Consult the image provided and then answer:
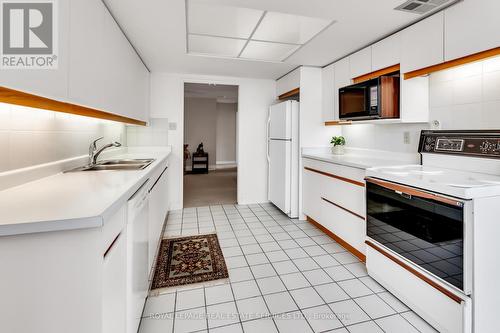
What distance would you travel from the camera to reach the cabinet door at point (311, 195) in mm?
3201

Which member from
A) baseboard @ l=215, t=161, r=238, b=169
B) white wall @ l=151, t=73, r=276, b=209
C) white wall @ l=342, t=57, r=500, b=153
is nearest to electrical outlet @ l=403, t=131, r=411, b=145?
white wall @ l=342, t=57, r=500, b=153

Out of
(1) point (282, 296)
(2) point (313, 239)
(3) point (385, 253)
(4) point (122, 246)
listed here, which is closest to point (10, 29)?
(4) point (122, 246)

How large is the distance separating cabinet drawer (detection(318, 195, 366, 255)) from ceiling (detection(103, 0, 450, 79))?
1.75 m

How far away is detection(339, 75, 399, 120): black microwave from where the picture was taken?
95.2 inches

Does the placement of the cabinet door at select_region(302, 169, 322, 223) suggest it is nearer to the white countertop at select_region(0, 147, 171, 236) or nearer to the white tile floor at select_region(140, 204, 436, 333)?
the white tile floor at select_region(140, 204, 436, 333)

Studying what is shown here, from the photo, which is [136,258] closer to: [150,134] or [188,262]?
[188,262]

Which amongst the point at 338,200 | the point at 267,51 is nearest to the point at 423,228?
the point at 338,200

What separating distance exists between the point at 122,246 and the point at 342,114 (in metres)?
2.68

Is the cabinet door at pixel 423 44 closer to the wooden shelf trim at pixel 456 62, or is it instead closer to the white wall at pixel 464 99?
the wooden shelf trim at pixel 456 62

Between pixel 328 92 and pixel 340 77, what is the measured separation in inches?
11.4

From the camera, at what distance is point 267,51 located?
302cm

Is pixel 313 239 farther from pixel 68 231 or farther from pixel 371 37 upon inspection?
pixel 68 231

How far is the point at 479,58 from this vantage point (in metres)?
1.70

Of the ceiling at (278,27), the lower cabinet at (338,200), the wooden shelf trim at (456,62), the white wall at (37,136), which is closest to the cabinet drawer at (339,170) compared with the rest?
the lower cabinet at (338,200)
